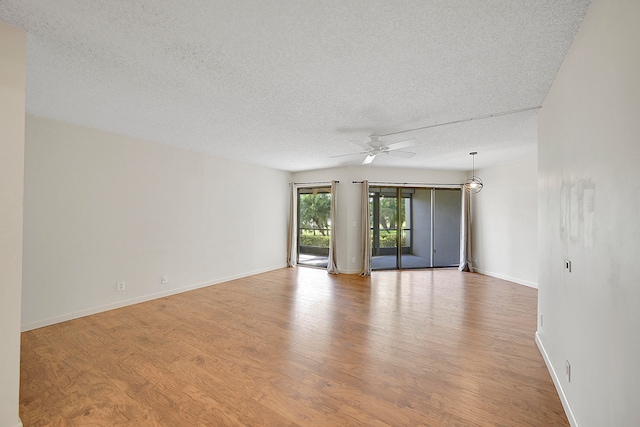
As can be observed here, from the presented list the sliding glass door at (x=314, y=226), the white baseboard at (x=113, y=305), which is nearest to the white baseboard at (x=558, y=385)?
the sliding glass door at (x=314, y=226)

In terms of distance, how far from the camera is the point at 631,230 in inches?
41.4

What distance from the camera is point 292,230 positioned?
7.02 metres

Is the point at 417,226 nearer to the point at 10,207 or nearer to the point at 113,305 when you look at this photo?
the point at 113,305

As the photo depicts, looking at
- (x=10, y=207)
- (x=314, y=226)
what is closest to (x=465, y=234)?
(x=314, y=226)

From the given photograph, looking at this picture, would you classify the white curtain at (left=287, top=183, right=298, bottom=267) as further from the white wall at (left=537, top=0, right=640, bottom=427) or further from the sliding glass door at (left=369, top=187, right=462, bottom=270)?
the white wall at (left=537, top=0, right=640, bottom=427)

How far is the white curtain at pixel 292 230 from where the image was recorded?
23.1ft

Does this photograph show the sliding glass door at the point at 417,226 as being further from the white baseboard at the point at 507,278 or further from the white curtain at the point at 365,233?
the white baseboard at the point at 507,278

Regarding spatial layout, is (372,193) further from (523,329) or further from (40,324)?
(40,324)

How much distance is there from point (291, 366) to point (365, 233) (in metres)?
4.21

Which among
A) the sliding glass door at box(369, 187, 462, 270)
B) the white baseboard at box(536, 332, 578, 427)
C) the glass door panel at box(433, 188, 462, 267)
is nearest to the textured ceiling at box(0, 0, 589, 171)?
the white baseboard at box(536, 332, 578, 427)

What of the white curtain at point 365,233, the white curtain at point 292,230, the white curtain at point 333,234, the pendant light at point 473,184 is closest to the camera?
the pendant light at point 473,184

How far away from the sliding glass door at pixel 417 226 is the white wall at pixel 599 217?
458 centimetres

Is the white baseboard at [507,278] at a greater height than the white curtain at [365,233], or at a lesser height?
lesser

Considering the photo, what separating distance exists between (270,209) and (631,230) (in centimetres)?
616
